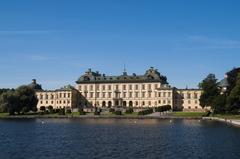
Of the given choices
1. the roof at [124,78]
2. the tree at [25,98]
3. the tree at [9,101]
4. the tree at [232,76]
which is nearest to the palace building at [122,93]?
the roof at [124,78]

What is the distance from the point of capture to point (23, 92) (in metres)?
112

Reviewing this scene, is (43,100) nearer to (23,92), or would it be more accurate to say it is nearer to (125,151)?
(23,92)

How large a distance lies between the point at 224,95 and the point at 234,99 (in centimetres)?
1241

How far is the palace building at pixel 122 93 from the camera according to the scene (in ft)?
456

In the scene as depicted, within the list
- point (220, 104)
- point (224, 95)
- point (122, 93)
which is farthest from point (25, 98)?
point (224, 95)

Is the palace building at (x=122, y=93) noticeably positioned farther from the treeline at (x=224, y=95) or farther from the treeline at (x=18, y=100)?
the treeline at (x=18, y=100)

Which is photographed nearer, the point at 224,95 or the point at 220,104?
the point at 220,104

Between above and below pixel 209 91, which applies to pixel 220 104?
below

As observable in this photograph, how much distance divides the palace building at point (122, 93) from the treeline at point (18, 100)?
3122cm

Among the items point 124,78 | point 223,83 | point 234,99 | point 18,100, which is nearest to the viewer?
point 234,99

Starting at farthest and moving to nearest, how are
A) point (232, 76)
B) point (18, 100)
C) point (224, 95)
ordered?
point (18, 100) → point (232, 76) → point (224, 95)

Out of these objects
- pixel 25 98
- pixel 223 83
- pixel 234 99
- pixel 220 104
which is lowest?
pixel 220 104

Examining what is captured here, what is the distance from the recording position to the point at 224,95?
321 feet

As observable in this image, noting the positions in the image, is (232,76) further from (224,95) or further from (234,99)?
(234,99)
